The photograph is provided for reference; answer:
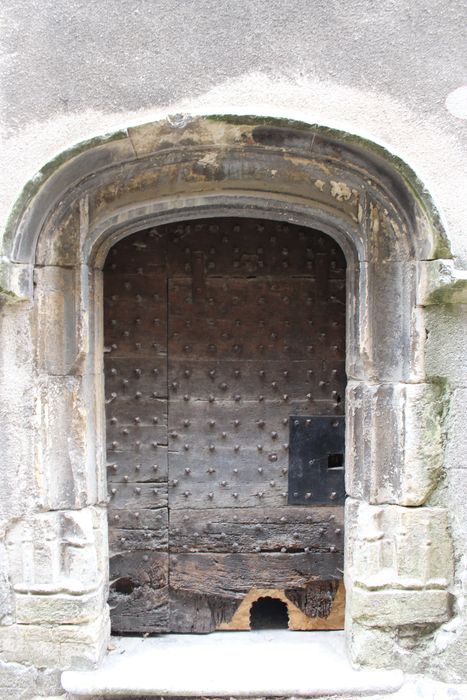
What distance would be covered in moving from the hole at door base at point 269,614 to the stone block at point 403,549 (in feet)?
2.22

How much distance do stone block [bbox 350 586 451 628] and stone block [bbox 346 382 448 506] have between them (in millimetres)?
367

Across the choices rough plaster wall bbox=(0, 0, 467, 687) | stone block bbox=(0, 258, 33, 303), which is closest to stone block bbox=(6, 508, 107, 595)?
stone block bbox=(0, 258, 33, 303)

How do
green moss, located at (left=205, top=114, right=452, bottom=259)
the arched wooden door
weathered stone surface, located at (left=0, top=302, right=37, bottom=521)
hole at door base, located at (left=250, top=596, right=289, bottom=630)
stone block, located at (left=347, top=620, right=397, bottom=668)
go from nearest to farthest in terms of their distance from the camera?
green moss, located at (left=205, top=114, right=452, bottom=259) < weathered stone surface, located at (left=0, top=302, right=37, bottom=521) < stone block, located at (left=347, top=620, right=397, bottom=668) < the arched wooden door < hole at door base, located at (left=250, top=596, right=289, bottom=630)

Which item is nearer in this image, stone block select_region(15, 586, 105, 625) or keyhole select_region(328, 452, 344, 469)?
stone block select_region(15, 586, 105, 625)

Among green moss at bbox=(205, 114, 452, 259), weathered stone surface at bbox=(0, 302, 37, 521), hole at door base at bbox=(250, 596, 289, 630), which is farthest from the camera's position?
hole at door base at bbox=(250, 596, 289, 630)

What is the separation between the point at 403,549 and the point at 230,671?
0.88m

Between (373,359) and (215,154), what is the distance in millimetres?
1036

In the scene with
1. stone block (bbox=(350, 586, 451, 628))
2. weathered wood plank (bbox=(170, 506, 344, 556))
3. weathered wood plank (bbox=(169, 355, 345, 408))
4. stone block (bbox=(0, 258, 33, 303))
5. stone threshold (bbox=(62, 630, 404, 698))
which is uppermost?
stone block (bbox=(0, 258, 33, 303))

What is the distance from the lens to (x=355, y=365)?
248cm

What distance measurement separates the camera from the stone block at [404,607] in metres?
2.36

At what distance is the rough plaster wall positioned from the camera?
2.24m

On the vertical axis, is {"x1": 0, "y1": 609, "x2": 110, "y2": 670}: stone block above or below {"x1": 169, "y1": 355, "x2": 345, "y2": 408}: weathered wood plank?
below

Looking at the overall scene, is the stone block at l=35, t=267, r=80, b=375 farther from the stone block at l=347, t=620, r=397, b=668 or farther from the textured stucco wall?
the stone block at l=347, t=620, r=397, b=668

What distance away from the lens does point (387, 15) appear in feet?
Result: 7.39
